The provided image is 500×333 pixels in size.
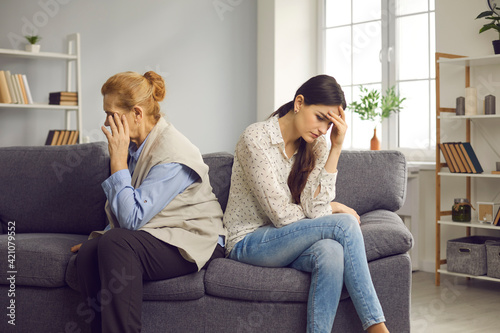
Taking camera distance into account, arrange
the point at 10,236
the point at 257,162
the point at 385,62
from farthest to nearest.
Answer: the point at 385,62 < the point at 10,236 < the point at 257,162

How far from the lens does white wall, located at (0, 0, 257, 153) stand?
444cm

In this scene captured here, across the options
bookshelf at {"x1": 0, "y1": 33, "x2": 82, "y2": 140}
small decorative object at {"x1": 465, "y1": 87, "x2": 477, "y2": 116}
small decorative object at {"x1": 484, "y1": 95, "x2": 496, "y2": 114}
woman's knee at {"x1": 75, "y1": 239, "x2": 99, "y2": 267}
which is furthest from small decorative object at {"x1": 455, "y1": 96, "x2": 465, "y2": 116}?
woman's knee at {"x1": 75, "y1": 239, "x2": 99, "y2": 267}

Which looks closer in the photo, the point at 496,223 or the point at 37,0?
the point at 496,223

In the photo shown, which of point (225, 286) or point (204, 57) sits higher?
point (204, 57)

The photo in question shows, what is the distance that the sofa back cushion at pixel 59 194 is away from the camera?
109 inches

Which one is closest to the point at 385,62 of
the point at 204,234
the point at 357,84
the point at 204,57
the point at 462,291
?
the point at 357,84

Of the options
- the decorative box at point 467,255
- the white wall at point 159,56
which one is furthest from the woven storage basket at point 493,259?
the white wall at point 159,56

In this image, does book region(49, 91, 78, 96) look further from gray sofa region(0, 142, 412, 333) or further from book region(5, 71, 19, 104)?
gray sofa region(0, 142, 412, 333)

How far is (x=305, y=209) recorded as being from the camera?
7.52ft

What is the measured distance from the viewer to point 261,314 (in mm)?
2148

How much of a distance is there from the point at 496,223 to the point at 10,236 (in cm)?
282

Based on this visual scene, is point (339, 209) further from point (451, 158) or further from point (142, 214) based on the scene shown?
point (451, 158)

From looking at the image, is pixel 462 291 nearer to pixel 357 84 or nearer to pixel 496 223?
pixel 496 223

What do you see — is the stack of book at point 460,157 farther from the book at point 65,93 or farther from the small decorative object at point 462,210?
the book at point 65,93
